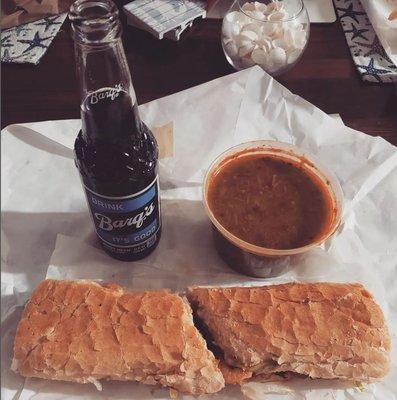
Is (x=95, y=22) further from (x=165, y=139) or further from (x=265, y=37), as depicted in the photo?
(x=265, y=37)

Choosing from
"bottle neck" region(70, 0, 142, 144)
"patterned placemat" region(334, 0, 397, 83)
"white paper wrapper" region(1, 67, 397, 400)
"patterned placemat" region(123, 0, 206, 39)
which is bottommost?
"white paper wrapper" region(1, 67, 397, 400)

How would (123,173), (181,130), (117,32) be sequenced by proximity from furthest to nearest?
(181,130)
(123,173)
(117,32)

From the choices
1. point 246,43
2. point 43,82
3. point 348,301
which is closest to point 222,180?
point 348,301

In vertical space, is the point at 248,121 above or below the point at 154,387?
above

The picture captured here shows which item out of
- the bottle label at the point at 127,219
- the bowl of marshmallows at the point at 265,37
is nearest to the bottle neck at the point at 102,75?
the bottle label at the point at 127,219

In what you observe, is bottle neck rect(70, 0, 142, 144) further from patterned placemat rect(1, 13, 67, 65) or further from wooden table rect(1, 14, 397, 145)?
patterned placemat rect(1, 13, 67, 65)

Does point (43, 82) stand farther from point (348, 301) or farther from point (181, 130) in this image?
point (348, 301)

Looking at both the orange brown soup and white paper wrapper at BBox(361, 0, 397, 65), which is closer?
the orange brown soup

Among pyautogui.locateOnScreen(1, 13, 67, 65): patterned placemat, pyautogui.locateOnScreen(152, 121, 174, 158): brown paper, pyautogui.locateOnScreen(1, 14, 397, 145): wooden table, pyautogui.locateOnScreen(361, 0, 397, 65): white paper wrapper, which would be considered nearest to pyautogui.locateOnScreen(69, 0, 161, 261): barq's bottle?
pyautogui.locateOnScreen(152, 121, 174, 158): brown paper

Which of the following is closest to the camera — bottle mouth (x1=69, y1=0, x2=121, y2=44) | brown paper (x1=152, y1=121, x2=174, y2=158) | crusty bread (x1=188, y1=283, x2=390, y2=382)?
bottle mouth (x1=69, y1=0, x2=121, y2=44)
